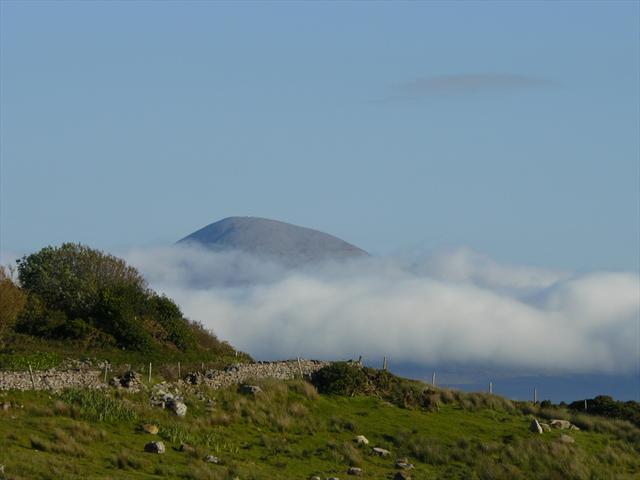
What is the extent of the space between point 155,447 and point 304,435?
1174cm

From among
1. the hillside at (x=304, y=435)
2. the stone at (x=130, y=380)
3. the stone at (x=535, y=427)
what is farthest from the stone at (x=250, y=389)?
the stone at (x=535, y=427)

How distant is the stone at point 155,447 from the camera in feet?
192

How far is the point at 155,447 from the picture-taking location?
58.5 meters

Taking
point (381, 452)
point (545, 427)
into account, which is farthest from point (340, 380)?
point (381, 452)

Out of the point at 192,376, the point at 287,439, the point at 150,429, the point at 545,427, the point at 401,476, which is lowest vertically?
the point at 401,476

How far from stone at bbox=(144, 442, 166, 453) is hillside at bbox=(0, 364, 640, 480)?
1.04ft

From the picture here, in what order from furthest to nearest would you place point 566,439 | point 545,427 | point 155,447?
point 545,427 → point 566,439 → point 155,447

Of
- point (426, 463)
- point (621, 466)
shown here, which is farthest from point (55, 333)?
point (621, 466)

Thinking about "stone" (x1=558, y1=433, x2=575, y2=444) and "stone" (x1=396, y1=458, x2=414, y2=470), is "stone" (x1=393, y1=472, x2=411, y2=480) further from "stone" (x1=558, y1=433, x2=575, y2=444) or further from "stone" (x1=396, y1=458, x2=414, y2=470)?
"stone" (x1=558, y1=433, x2=575, y2=444)

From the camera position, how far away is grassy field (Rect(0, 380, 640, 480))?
55594mm

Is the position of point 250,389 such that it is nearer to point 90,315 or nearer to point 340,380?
point 340,380

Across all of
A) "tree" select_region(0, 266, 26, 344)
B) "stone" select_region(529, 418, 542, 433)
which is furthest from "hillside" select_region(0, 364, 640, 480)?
"tree" select_region(0, 266, 26, 344)

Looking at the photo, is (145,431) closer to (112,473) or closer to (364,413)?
(112,473)

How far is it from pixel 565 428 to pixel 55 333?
107 feet
